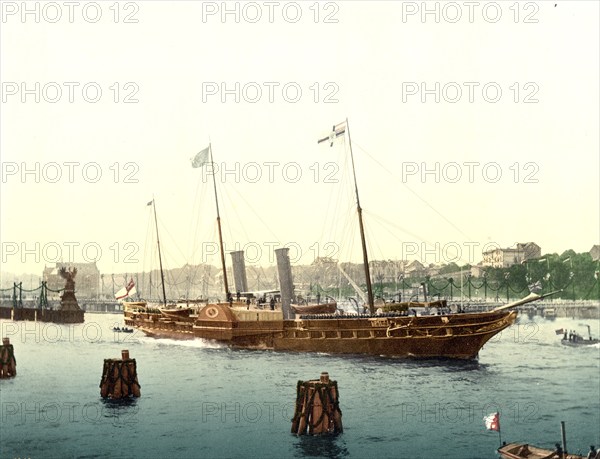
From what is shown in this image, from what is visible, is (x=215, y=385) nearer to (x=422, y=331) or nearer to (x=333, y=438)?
(x=333, y=438)

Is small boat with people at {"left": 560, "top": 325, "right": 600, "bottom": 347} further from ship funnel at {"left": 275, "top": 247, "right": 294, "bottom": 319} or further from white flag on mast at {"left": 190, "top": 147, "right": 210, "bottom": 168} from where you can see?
white flag on mast at {"left": 190, "top": 147, "right": 210, "bottom": 168}

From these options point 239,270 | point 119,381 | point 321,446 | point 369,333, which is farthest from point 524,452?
point 239,270

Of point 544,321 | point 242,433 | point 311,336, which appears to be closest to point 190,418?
point 242,433

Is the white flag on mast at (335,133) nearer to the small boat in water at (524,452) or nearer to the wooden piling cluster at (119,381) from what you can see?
the wooden piling cluster at (119,381)

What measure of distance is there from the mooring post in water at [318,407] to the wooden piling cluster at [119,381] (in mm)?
6187

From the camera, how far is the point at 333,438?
16.0 meters

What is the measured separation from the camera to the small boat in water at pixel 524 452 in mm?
14135

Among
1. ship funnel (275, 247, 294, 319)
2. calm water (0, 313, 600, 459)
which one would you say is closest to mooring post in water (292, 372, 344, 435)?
calm water (0, 313, 600, 459)

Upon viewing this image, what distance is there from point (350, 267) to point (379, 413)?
315 inches

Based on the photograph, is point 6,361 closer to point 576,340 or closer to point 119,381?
point 119,381

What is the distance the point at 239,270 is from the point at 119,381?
741cm

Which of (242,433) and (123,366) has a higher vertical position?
(123,366)

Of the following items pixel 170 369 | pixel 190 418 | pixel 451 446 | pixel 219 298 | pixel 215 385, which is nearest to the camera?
pixel 451 446

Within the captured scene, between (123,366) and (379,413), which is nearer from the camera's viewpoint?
(379,413)
